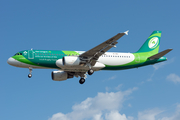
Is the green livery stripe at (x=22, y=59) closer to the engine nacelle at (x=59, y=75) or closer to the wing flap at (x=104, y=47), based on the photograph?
the engine nacelle at (x=59, y=75)

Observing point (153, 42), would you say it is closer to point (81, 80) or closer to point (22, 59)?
point (81, 80)

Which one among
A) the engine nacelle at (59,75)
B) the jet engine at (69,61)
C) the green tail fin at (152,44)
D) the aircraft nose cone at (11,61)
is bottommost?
the engine nacelle at (59,75)

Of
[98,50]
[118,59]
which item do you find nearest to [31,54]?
[98,50]

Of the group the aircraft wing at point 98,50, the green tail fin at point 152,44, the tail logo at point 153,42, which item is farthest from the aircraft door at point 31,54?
the tail logo at point 153,42

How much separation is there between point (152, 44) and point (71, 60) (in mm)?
17072

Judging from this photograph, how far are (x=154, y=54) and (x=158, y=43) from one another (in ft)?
10.9

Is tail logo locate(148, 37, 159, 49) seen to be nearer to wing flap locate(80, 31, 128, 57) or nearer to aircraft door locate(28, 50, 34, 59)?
wing flap locate(80, 31, 128, 57)

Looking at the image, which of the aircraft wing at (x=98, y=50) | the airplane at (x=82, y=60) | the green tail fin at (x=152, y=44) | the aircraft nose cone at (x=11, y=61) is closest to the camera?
the aircraft wing at (x=98, y=50)

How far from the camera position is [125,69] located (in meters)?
54.0

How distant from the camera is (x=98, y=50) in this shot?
48344 millimetres

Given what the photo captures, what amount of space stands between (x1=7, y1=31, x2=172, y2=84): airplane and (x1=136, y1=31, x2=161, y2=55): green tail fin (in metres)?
1.96

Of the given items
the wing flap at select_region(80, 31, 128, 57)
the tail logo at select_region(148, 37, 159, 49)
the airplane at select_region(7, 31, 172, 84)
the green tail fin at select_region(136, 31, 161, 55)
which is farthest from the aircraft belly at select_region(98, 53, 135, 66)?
the tail logo at select_region(148, 37, 159, 49)

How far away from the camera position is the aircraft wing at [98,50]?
45.5 metres

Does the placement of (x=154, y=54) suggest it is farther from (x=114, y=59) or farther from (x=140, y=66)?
(x=114, y=59)
